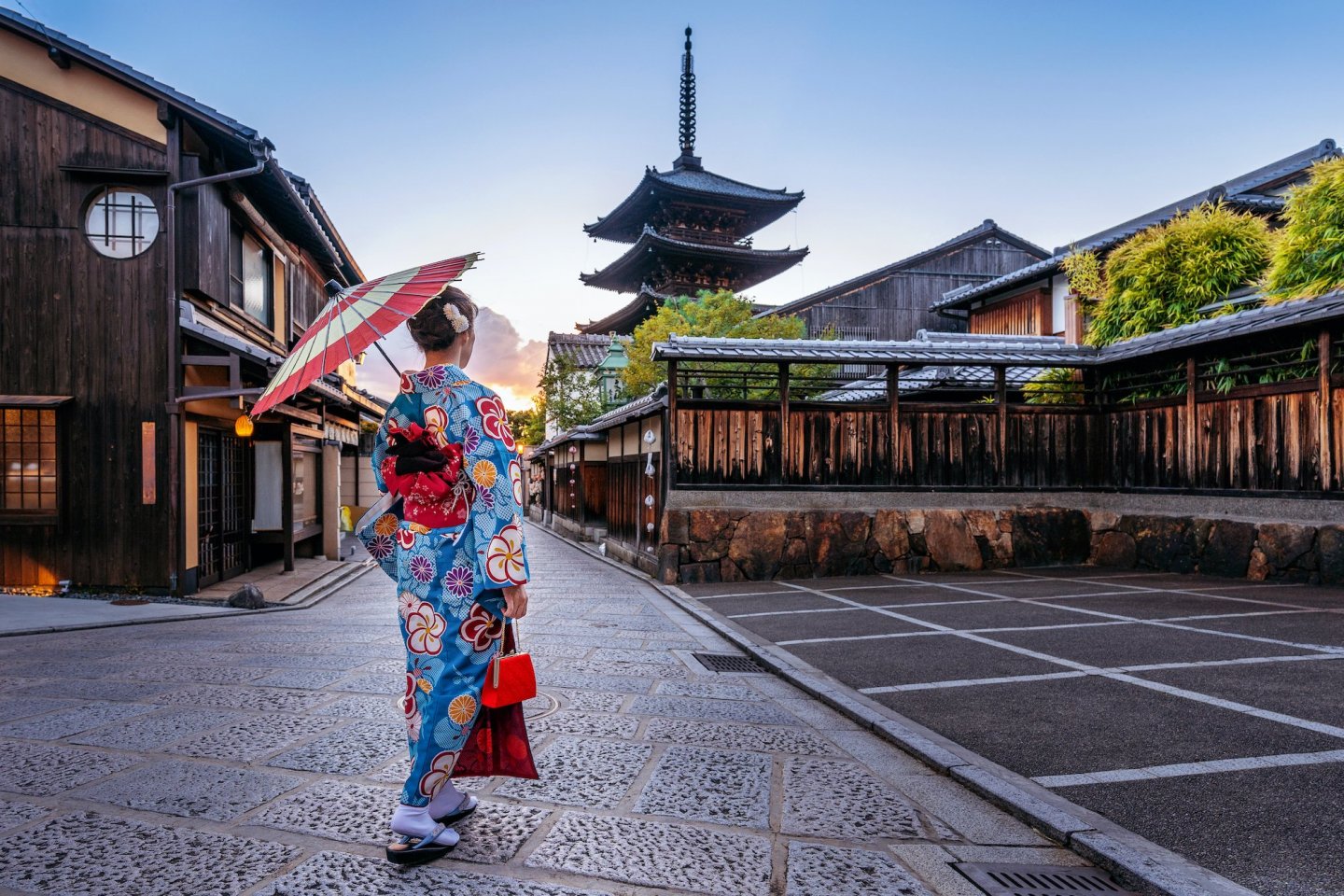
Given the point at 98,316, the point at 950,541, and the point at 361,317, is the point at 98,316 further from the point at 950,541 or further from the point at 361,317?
the point at 950,541

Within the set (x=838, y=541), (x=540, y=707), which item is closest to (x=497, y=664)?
(x=540, y=707)

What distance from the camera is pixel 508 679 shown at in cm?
321

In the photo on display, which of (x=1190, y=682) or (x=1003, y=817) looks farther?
(x=1190, y=682)

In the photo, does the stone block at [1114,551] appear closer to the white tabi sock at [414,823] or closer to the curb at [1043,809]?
the curb at [1043,809]

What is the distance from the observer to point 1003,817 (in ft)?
11.8

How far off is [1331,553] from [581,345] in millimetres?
38812

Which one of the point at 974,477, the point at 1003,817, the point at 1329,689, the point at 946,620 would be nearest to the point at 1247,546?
the point at 974,477

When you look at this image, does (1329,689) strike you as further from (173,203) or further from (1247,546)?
(173,203)

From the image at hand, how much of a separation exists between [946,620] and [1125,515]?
282 inches

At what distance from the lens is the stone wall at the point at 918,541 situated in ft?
42.1

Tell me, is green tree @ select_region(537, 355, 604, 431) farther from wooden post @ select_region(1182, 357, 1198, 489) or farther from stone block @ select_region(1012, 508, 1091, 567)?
wooden post @ select_region(1182, 357, 1198, 489)

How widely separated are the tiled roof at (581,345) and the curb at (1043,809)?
38075mm

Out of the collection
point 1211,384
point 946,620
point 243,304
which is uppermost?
point 243,304

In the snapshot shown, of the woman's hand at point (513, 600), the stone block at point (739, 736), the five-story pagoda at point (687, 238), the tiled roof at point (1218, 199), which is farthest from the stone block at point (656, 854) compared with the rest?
the five-story pagoda at point (687, 238)
